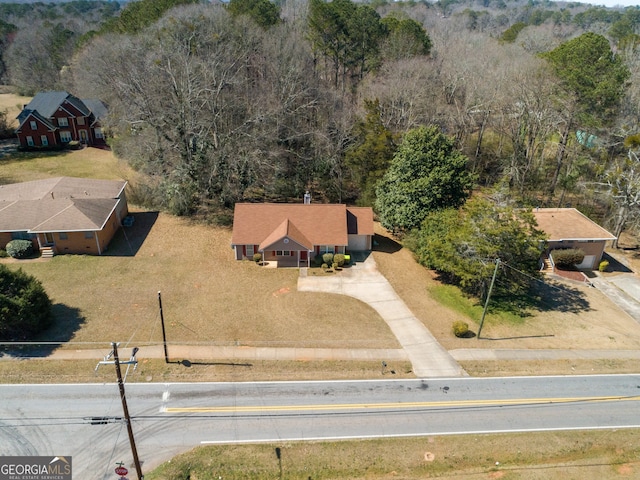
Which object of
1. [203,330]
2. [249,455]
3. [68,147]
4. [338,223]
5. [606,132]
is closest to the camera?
[249,455]

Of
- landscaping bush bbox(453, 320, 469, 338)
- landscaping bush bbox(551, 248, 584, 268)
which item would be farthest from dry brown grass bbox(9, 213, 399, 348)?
landscaping bush bbox(551, 248, 584, 268)

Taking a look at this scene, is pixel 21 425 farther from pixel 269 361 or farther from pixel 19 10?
pixel 19 10

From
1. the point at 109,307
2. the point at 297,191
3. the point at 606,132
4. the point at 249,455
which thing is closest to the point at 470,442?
the point at 249,455

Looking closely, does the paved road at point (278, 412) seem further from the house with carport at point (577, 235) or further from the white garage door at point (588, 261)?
the white garage door at point (588, 261)

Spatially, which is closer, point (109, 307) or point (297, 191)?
point (109, 307)

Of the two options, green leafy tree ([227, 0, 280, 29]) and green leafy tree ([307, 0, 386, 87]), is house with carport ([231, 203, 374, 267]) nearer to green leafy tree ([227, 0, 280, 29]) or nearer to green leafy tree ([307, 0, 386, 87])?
green leafy tree ([307, 0, 386, 87])

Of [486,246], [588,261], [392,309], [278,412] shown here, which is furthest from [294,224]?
[588,261]

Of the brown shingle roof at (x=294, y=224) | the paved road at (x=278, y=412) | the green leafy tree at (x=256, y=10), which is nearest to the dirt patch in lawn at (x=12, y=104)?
the green leafy tree at (x=256, y=10)
